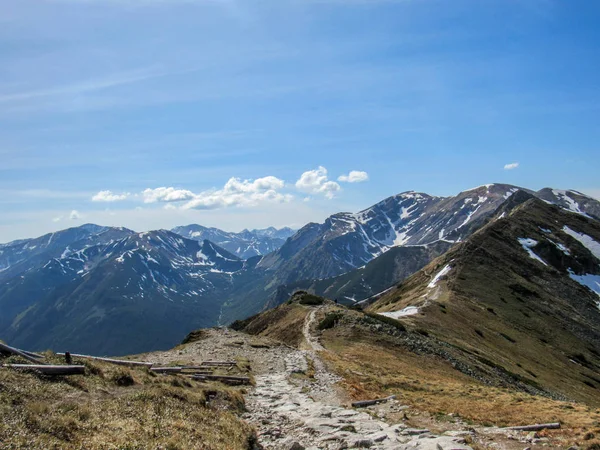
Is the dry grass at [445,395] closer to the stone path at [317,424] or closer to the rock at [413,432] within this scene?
the stone path at [317,424]

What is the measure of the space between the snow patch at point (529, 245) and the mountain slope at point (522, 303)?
143 millimetres

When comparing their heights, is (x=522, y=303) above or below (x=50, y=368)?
→ below

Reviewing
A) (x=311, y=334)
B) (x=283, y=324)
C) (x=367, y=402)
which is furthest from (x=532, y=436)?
(x=283, y=324)

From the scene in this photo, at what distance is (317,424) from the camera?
1775 centimetres

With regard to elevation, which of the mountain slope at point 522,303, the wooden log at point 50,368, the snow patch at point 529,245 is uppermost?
the snow patch at point 529,245

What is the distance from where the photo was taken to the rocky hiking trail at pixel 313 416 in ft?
49.6

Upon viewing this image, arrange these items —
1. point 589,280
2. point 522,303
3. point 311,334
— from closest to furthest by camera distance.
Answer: point 311,334
point 522,303
point 589,280

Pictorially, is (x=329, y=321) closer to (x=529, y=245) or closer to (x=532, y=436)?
(x=532, y=436)

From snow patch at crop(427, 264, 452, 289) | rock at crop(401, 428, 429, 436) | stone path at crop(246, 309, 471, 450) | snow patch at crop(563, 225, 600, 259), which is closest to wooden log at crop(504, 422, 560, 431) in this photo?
rock at crop(401, 428, 429, 436)

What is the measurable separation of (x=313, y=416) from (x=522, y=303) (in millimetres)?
97086

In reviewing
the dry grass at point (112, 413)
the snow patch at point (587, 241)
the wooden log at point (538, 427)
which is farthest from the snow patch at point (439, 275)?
the dry grass at point (112, 413)

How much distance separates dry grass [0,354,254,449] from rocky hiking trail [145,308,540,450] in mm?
1643

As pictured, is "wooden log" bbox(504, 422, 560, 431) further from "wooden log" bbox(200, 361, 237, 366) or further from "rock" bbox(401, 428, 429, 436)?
"wooden log" bbox(200, 361, 237, 366)

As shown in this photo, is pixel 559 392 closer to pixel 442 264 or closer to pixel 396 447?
pixel 396 447
